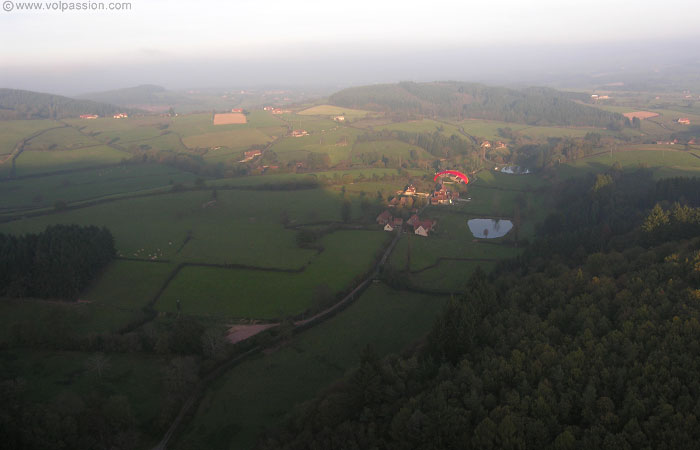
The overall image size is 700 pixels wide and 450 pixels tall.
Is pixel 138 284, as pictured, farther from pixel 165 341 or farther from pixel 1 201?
pixel 1 201

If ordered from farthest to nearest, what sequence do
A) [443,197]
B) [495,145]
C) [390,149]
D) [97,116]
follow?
[97,116] → [495,145] → [390,149] → [443,197]

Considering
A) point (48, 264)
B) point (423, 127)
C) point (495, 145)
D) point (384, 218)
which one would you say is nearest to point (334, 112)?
point (423, 127)

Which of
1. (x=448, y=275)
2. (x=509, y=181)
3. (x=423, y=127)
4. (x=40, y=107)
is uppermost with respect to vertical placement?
(x=40, y=107)

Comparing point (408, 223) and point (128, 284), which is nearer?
point (128, 284)

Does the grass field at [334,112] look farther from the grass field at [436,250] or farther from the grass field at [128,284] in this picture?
the grass field at [128,284]

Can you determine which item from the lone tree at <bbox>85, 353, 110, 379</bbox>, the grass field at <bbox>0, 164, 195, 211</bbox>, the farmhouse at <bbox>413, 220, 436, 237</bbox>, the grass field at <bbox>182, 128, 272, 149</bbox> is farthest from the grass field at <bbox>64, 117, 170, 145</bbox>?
the lone tree at <bbox>85, 353, 110, 379</bbox>

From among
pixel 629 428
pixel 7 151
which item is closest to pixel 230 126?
pixel 7 151

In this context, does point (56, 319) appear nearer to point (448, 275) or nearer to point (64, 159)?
point (448, 275)

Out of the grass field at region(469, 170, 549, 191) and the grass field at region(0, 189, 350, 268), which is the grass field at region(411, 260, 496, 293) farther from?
the grass field at region(469, 170, 549, 191)
